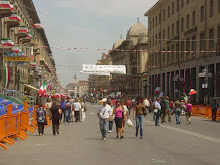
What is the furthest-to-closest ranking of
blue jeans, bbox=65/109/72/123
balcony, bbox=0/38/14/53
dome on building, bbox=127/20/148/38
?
1. dome on building, bbox=127/20/148/38
2. balcony, bbox=0/38/14/53
3. blue jeans, bbox=65/109/72/123

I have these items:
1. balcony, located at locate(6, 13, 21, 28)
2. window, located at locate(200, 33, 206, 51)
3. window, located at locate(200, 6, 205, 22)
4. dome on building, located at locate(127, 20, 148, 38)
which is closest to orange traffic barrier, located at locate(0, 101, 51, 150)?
balcony, located at locate(6, 13, 21, 28)

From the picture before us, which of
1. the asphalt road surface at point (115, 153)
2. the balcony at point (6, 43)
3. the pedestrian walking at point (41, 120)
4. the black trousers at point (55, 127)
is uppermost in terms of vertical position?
the balcony at point (6, 43)

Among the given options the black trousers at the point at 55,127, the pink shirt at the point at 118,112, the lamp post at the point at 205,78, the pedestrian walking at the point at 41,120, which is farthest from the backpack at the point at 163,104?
the lamp post at the point at 205,78

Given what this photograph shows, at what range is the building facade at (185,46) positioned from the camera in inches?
1688

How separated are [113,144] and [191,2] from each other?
3871 cm

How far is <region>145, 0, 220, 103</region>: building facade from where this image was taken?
141 feet

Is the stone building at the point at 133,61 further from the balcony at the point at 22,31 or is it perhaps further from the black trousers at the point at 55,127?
the black trousers at the point at 55,127

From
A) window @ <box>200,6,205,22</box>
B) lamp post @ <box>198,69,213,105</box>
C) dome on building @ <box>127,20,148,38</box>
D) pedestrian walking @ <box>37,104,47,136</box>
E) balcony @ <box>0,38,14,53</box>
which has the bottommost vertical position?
pedestrian walking @ <box>37,104,47,136</box>

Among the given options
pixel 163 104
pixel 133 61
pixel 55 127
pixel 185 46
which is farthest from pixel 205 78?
pixel 133 61

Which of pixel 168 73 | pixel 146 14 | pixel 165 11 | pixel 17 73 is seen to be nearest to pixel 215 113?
pixel 17 73

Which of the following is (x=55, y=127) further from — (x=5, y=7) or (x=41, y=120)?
(x=5, y=7)

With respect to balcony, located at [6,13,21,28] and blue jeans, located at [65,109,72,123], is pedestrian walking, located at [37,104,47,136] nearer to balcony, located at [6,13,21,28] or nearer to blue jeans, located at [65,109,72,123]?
blue jeans, located at [65,109,72,123]

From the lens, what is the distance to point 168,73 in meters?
59.3

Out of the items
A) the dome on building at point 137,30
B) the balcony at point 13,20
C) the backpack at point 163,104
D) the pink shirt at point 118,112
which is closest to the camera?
the pink shirt at point 118,112
